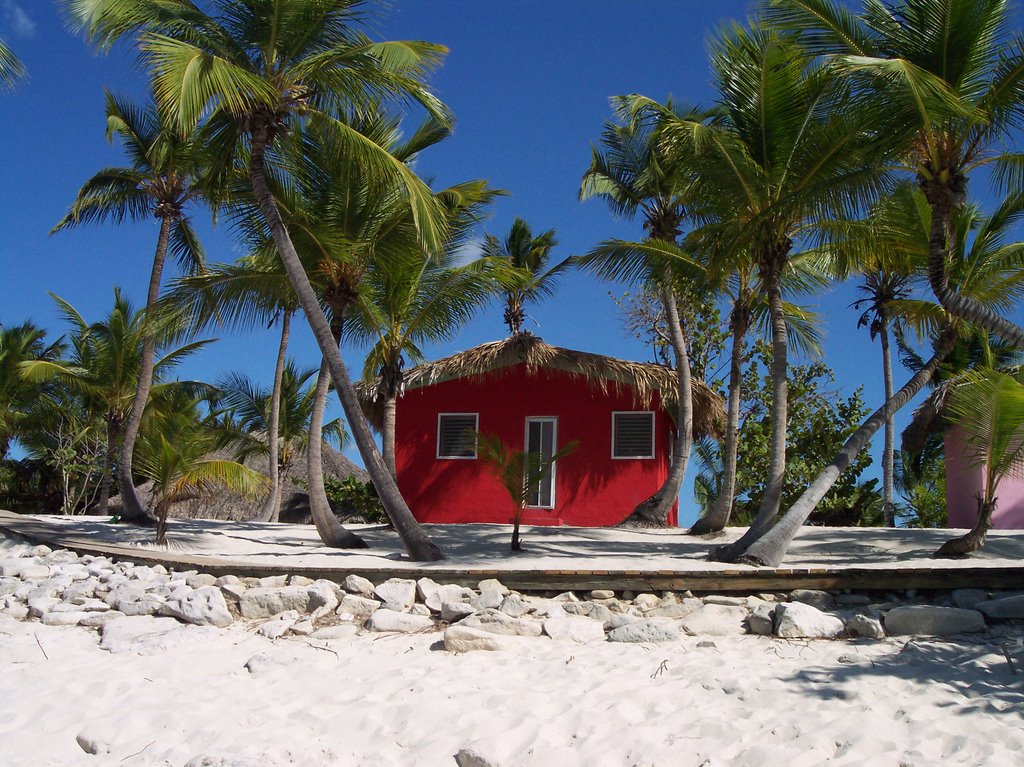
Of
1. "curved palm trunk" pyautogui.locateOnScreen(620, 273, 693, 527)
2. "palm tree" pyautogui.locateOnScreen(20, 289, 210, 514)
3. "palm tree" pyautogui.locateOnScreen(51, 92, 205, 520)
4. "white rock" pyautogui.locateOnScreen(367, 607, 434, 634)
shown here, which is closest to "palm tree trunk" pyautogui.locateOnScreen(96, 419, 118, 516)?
"palm tree" pyautogui.locateOnScreen(20, 289, 210, 514)

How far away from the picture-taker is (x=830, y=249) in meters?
10.7

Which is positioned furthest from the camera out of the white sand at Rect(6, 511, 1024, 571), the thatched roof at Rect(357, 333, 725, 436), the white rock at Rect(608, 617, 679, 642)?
the thatched roof at Rect(357, 333, 725, 436)

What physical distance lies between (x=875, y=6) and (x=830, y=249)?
2954mm

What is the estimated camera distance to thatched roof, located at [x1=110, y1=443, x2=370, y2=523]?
67.8 feet

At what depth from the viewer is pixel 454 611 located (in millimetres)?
7078

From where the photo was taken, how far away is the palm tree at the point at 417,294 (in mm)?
11742

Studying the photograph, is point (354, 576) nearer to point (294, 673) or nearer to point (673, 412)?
point (294, 673)

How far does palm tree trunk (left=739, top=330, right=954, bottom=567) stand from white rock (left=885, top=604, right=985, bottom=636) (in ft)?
6.74

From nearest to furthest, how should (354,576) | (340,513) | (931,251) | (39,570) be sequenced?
1. (354,576)
2. (931,251)
3. (39,570)
4. (340,513)

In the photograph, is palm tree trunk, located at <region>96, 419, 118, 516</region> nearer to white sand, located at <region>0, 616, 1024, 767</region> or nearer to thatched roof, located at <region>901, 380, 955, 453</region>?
white sand, located at <region>0, 616, 1024, 767</region>

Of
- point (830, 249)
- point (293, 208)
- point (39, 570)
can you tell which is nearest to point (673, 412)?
point (830, 249)

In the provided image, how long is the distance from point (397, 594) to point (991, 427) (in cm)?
602

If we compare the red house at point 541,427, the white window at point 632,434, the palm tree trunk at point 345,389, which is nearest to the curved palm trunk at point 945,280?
the palm tree trunk at point 345,389

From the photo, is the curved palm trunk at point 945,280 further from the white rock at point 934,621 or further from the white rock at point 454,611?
the white rock at point 454,611
